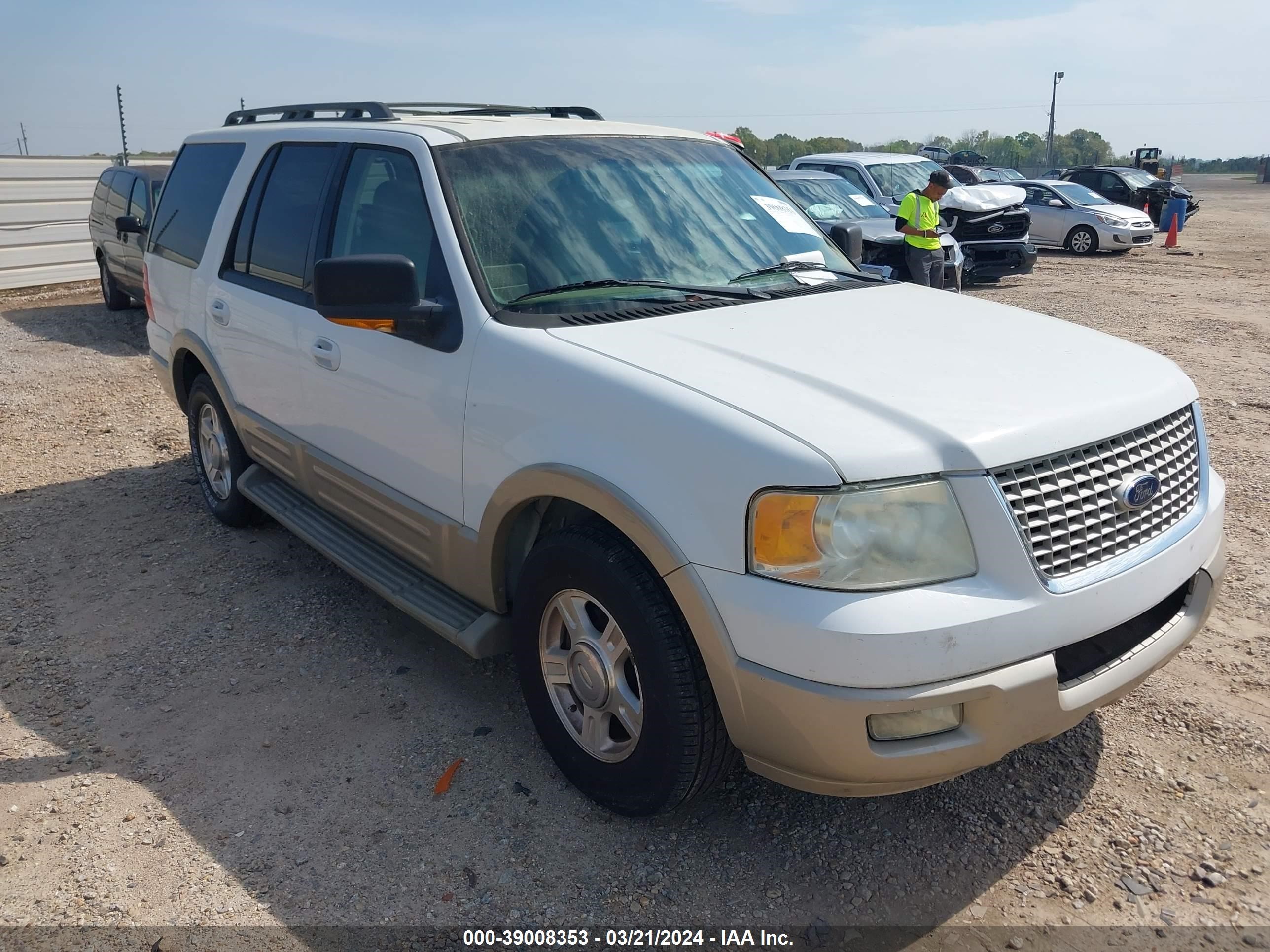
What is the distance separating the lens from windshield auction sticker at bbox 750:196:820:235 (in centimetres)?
399

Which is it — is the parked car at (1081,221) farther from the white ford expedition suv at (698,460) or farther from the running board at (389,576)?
the running board at (389,576)

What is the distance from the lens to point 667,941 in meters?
2.58

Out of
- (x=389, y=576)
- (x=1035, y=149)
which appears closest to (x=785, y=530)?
(x=389, y=576)

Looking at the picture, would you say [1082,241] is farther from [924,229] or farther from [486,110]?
[486,110]

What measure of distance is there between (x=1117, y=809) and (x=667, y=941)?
4.75ft

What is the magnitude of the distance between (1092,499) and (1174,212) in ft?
76.6

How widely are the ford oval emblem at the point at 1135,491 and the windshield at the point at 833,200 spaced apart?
9104 mm

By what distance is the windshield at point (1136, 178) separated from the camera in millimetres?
24688

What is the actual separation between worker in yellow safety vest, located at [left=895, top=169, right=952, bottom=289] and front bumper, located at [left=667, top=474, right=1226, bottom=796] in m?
8.41

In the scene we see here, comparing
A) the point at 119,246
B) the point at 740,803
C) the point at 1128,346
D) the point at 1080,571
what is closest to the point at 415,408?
the point at 740,803

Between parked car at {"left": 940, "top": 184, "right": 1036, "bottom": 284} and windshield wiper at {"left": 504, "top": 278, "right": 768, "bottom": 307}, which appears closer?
windshield wiper at {"left": 504, "top": 278, "right": 768, "bottom": 307}

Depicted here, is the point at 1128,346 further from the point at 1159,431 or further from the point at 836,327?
the point at 836,327

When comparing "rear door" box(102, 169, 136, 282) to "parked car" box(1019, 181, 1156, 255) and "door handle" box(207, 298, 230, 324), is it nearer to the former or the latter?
"door handle" box(207, 298, 230, 324)

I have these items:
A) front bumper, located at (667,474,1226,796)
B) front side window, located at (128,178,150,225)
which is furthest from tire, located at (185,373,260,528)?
front side window, located at (128,178,150,225)
